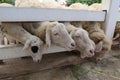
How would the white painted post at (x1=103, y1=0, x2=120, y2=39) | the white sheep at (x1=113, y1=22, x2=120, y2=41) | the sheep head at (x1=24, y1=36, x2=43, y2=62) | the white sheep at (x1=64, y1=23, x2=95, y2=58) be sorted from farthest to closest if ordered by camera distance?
the white sheep at (x1=113, y1=22, x2=120, y2=41), the white painted post at (x1=103, y1=0, x2=120, y2=39), the white sheep at (x1=64, y1=23, x2=95, y2=58), the sheep head at (x1=24, y1=36, x2=43, y2=62)

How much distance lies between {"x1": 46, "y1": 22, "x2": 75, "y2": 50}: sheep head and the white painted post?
62 centimetres

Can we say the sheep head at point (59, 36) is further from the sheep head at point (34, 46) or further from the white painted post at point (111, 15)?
the white painted post at point (111, 15)

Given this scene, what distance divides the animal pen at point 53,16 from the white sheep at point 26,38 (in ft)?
0.20

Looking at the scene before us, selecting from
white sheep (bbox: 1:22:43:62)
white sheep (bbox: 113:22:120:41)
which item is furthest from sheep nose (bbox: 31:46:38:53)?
white sheep (bbox: 113:22:120:41)

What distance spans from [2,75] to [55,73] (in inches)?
14.1

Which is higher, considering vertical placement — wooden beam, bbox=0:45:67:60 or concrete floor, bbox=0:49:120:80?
wooden beam, bbox=0:45:67:60

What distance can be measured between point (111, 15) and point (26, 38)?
2.74 ft

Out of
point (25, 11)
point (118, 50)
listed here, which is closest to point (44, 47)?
point (25, 11)

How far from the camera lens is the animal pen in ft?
3.56

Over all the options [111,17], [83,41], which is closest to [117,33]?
[111,17]

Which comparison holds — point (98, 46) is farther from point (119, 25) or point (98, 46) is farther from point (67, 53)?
point (119, 25)

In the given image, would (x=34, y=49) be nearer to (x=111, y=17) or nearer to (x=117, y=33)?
(x=111, y=17)

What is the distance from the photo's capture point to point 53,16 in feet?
4.04

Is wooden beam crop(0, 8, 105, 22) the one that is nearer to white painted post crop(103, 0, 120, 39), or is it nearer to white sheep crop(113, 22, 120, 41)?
white painted post crop(103, 0, 120, 39)
